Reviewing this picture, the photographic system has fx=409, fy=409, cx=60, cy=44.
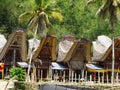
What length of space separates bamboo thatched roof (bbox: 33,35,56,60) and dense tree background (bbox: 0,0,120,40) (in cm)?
1038

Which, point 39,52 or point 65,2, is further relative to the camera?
point 65,2

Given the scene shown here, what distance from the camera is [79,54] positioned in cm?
5331

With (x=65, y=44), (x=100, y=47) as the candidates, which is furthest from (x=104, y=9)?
(x=100, y=47)


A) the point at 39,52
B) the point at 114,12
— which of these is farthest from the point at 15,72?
the point at 114,12

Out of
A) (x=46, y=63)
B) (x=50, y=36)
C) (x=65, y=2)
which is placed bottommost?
(x=46, y=63)

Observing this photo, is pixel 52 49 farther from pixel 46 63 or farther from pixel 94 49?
pixel 94 49

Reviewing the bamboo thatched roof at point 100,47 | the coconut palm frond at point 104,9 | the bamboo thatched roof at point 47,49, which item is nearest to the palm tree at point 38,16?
the bamboo thatched roof at point 47,49

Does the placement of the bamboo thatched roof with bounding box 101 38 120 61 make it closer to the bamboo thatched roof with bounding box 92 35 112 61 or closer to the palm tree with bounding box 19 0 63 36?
the bamboo thatched roof with bounding box 92 35 112 61

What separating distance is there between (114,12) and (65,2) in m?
25.7

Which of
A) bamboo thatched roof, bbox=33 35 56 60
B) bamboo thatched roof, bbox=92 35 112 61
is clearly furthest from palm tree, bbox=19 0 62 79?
bamboo thatched roof, bbox=92 35 112 61

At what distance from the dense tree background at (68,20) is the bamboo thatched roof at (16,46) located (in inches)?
401

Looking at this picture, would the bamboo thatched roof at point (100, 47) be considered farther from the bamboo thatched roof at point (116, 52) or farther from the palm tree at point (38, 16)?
the palm tree at point (38, 16)

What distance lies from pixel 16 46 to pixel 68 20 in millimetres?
19660

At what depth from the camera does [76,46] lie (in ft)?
169
